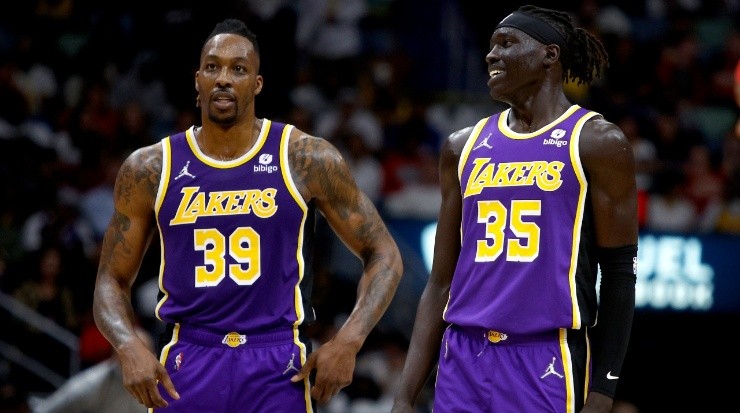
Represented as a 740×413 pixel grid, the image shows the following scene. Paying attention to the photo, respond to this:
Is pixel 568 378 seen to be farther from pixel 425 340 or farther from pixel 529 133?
pixel 529 133

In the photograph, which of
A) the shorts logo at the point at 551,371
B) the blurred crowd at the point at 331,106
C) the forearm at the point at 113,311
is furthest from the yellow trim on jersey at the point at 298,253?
the blurred crowd at the point at 331,106

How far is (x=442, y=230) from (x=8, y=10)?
11167mm

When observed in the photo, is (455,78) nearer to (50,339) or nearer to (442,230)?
(50,339)

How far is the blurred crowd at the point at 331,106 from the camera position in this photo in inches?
444

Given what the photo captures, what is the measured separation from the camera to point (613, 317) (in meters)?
4.73

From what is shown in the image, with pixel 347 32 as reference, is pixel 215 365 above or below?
below

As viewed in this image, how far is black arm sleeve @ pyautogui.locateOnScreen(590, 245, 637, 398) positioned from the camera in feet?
15.4

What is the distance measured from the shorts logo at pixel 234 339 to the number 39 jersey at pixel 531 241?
88 centimetres

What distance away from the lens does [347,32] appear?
1488cm

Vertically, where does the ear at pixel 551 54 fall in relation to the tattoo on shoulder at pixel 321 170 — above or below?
above

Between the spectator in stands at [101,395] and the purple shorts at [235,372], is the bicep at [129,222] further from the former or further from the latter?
the spectator in stands at [101,395]

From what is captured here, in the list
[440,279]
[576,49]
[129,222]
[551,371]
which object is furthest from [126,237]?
[576,49]

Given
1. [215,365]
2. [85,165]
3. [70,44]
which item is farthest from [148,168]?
[70,44]

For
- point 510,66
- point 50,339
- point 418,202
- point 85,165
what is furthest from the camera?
point 85,165
